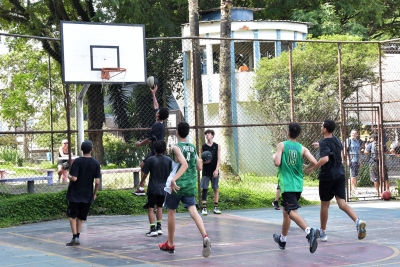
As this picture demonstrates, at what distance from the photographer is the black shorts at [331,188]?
11234 mm

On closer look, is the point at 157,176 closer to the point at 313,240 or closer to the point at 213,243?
the point at 213,243

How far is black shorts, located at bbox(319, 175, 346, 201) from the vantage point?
11.2 metres

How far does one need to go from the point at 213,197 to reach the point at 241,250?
616 cm

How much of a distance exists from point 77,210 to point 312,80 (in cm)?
1523

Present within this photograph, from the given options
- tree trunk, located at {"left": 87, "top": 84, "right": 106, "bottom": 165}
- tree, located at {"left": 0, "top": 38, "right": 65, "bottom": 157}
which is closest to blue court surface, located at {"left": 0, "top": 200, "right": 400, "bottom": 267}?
tree trunk, located at {"left": 87, "top": 84, "right": 106, "bottom": 165}

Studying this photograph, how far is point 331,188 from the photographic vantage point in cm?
1127

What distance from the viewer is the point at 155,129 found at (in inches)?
510

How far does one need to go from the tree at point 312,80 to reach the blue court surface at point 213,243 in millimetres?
9480

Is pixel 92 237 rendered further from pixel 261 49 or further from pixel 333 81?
pixel 261 49

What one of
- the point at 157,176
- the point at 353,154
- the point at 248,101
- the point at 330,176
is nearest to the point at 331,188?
the point at 330,176

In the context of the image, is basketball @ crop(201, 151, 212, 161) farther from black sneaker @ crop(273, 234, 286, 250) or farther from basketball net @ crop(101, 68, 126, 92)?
black sneaker @ crop(273, 234, 286, 250)

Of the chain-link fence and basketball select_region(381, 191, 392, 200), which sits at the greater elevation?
the chain-link fence

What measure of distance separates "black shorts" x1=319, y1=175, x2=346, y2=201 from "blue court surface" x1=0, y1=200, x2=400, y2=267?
27.9 inches

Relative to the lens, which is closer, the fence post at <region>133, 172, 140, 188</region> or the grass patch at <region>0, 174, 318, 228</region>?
the grass patch at <region>0, 174, 318, 228</region>
